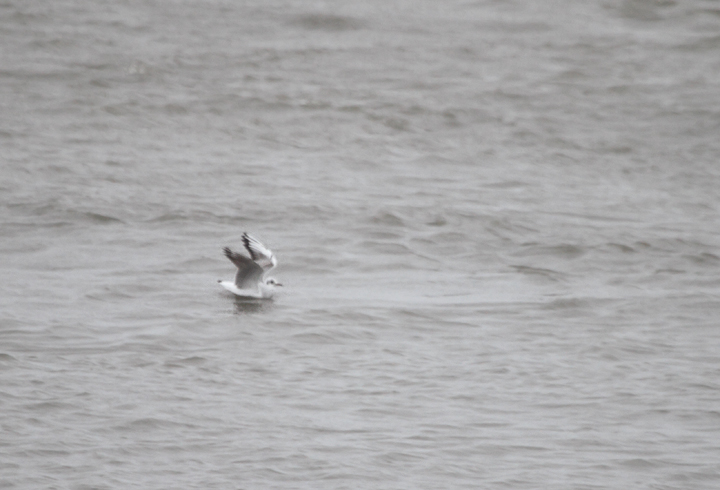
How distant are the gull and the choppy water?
0.62 ft

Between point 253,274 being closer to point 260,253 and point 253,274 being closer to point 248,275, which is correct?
point 248,275

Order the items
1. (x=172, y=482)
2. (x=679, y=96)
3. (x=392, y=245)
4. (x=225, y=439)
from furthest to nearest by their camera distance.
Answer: (x=679, y=96)
(x=392, y=245)
(x=225, y=439)
(x=172, y=482)

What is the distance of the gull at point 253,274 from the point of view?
11.7m

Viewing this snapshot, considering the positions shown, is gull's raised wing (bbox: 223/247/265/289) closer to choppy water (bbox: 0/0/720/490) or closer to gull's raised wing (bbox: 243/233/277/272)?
gull's raised wing (bbox: 243/233/277/272)

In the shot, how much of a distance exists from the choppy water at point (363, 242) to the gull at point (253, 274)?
0.19 metres

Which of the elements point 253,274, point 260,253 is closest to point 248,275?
point 253,274

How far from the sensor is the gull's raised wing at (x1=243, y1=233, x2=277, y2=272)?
11891mm

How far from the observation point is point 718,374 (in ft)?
33.3

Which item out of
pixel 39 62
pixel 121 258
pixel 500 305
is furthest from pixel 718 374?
pixel 39 62

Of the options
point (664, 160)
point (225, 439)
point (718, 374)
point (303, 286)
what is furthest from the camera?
point (664, 160)

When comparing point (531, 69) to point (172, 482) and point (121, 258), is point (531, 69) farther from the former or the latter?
point (172, 482)

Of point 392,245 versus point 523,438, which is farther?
point 392,245

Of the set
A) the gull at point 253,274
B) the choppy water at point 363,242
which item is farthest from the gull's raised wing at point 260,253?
the choppy water at point 363,242

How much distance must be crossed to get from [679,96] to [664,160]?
2377mm
